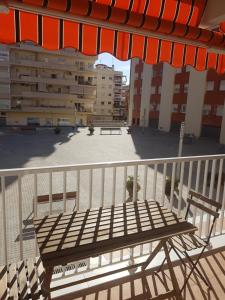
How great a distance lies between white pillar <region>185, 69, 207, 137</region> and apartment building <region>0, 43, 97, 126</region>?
15.7m

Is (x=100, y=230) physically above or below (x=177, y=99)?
below

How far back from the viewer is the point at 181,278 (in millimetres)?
2889

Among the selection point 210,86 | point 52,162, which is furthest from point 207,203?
point 210,86

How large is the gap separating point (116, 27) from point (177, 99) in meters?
30.3

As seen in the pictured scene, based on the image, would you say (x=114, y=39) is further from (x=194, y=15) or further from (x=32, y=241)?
(x=32, y=241)

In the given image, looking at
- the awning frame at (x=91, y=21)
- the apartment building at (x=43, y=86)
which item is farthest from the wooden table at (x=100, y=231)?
the apartment building at (x=43, y=86)

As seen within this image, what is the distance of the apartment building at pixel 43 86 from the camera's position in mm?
36812

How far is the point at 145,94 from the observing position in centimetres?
3825

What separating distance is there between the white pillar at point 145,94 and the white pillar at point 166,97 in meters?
3.58

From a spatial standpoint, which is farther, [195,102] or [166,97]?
[166,97]

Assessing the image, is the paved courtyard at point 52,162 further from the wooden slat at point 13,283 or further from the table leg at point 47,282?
the table leg at point 47,282

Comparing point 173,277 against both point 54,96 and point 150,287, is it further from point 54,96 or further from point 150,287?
point 54,96

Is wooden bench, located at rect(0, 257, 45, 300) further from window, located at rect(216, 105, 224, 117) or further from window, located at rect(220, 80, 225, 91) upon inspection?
window, located at rect(220, 80, 225, 91)

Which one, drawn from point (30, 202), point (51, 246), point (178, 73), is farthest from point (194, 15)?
point (178, 73)
